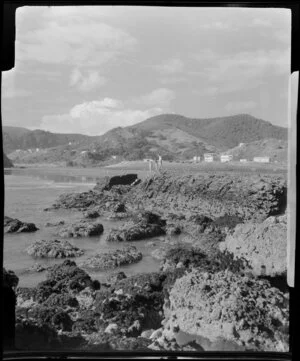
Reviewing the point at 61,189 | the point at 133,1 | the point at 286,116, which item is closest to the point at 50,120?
the point at 61,189

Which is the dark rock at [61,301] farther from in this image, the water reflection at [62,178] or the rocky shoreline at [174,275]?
the water reflection at [62,178]

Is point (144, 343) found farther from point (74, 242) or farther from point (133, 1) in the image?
point (133, 1)

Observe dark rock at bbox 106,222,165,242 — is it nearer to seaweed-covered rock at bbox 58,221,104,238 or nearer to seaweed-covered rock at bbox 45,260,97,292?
seaweed-covered rock at bbox 58,221,104,238

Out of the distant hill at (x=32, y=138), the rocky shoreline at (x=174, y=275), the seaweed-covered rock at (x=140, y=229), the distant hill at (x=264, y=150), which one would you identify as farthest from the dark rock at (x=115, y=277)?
the distant hill at (x=264, y=150)

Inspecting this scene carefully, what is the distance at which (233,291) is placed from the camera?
2.60m

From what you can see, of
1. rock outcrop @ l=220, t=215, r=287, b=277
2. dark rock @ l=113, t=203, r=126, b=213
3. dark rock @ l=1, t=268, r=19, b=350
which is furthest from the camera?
dark rock @ l=113, t=203, r=126, b=213

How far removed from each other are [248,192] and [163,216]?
0.51 metres

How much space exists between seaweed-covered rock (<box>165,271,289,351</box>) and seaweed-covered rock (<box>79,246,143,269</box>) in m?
0.29

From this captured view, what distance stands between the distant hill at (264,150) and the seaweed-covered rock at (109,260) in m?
0.83

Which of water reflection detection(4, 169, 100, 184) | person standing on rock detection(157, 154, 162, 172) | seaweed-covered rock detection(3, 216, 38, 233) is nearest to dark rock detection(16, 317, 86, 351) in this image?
seaweed-covered rock detection(3, 216, 38, 233)

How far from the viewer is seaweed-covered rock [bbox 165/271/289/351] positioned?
2.54m

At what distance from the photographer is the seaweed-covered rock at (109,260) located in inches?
104

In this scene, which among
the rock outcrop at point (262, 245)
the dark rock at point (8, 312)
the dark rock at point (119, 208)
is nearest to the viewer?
the dark rock at point (8, 312)

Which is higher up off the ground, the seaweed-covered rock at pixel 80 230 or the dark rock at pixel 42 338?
the seaweed-covered rock at pixel 80 230
